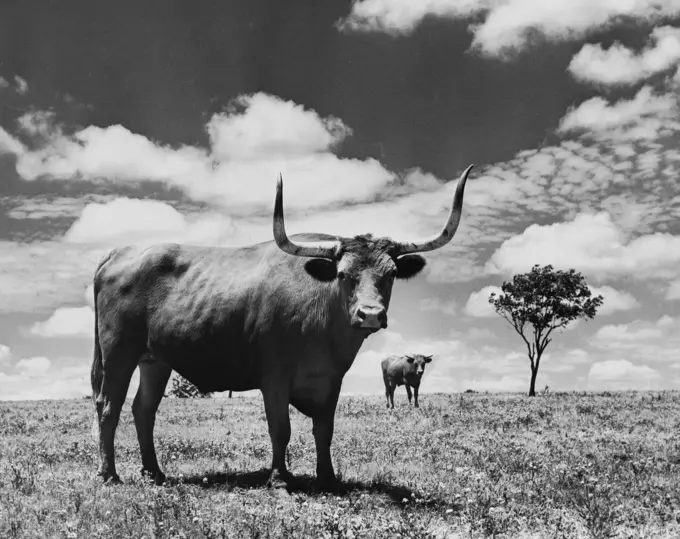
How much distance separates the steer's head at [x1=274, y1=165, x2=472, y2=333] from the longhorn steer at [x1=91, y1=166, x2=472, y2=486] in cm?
→ 2

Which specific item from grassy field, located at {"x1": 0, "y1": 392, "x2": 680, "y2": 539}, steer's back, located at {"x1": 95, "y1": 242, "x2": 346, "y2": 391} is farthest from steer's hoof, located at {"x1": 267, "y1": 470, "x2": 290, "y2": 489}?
steer's back, located at {"x1": 95, "y1": 242, "x2": 346, "y2": 391}

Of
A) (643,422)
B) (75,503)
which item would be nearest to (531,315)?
(643,422)

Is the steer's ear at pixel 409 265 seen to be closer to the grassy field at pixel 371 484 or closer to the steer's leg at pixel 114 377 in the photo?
the grassy field at pixel 371 484

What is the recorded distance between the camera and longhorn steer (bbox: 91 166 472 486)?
9.80 m

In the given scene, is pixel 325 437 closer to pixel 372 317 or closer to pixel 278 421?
pixel 278 421

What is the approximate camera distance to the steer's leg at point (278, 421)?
9.91 meters

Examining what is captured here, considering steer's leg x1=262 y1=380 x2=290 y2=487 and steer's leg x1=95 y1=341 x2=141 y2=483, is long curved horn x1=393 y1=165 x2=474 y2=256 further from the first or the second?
steer's leg x1=95 y1=341 x2=141 y2=483

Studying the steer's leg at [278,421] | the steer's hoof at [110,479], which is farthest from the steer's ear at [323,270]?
the steer's hoof at [110,479]

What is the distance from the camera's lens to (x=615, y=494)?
10453 mm

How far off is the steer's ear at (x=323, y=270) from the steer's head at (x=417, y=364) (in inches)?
1016

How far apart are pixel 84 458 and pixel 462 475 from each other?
714cm

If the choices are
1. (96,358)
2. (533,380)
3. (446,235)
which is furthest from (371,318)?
(533,380)

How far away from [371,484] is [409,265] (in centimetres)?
337

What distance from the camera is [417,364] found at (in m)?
35.5
